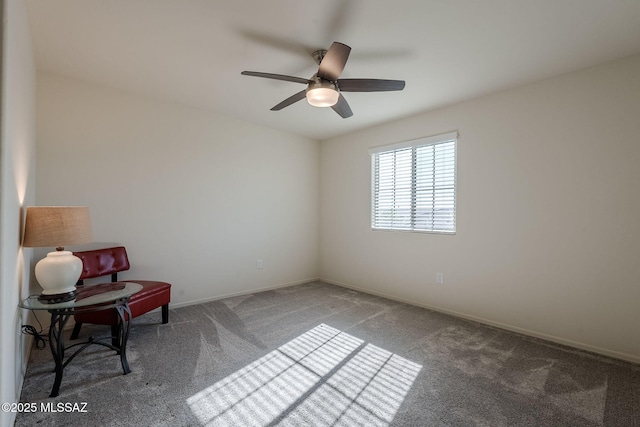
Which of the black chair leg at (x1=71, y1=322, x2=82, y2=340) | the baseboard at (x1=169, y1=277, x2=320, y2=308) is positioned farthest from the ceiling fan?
the baseboard at (x1=169, y1=277, x2=320, y2=308)

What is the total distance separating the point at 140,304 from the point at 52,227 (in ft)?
3.44

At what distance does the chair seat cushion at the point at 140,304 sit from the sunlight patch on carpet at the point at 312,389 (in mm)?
1146

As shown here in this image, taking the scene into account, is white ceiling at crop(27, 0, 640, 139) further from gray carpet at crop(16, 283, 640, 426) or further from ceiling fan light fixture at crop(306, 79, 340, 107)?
gray carpet at crop(16, 283, 640, 426)

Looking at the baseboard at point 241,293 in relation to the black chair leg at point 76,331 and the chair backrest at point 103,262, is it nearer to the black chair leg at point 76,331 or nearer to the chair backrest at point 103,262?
the chair backrest at point 103,262

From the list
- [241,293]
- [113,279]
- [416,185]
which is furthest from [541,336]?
[113,279]

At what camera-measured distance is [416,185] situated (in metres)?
3.90

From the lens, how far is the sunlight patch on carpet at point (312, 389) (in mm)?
1735

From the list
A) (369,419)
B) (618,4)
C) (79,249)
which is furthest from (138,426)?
(618,4)

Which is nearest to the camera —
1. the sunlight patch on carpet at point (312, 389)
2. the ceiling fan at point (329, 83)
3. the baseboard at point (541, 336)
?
the sunlight patch on carpet at point (312, 389)

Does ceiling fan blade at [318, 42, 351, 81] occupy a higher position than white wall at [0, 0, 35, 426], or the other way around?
ceiling fan blade at [318, 42, 351, 81]

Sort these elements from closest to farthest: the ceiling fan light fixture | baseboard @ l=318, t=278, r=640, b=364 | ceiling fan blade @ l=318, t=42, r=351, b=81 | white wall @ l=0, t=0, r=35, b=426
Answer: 1. white wall @ l=0, t=0, r=35, b=426
2. ceiling fan blade @ l=318, t=42, r=351, b=81
3. the ceiling fan light fixture
4. baseboard @ l=318, t=278, r=640, b=364

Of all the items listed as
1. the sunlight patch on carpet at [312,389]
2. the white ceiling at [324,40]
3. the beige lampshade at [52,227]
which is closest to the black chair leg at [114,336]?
the beige lampshade at [52,227]

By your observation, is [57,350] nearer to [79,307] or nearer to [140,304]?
[79,307]

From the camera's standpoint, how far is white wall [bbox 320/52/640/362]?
8.07 feet
